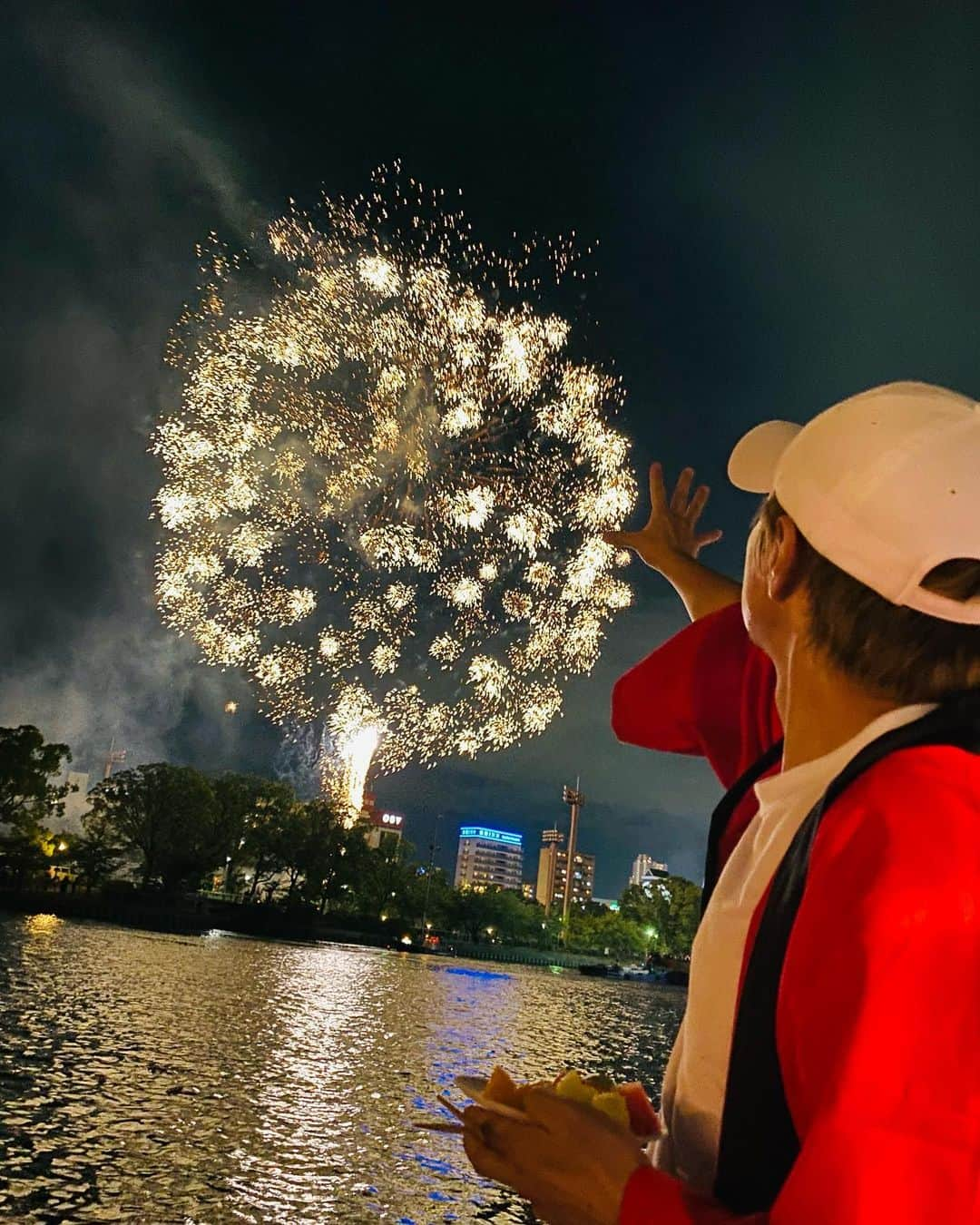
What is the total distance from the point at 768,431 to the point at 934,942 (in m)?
1.05

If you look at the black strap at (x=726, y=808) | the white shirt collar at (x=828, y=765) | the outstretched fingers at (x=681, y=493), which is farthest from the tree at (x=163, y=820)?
the white shirt collar at (x=828, y=765)

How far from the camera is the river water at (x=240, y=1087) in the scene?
5.01 m

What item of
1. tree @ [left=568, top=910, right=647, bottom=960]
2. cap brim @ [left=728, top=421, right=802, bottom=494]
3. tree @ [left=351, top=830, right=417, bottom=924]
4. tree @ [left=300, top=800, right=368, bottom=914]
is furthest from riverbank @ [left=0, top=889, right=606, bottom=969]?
cap brim @ [left=728, top=421, right=802, bottom=494]

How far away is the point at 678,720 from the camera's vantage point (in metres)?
2.20

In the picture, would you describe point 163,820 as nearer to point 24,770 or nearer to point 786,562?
point 24,770

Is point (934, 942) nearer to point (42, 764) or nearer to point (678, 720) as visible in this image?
point (678, 720)

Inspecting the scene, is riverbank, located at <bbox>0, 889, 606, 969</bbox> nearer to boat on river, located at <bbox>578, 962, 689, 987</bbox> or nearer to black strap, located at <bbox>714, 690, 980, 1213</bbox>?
boat on river, located at <bbox>578, 962, 689, 987</bbox>

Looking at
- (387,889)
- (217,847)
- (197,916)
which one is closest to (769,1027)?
(197,916)

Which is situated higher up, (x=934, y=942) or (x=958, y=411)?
(x=958, y=411)

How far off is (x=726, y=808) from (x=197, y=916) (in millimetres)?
42391

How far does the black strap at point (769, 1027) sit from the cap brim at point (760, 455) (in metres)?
0.63

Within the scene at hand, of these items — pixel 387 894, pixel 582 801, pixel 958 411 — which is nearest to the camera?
pixel 958 411

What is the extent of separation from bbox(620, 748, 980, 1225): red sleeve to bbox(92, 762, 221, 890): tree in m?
51.1

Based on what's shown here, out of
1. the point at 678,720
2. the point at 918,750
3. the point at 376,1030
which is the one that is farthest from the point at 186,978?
the point at 918,750
